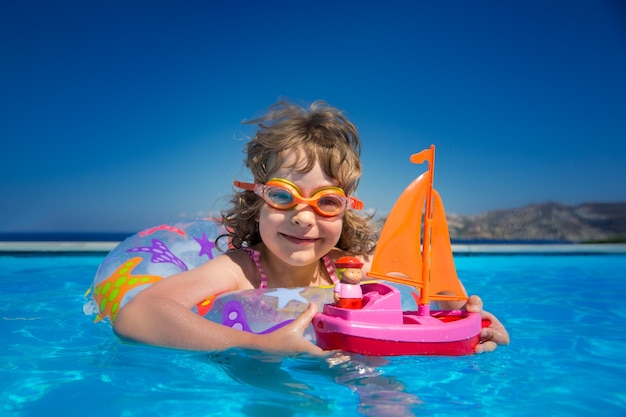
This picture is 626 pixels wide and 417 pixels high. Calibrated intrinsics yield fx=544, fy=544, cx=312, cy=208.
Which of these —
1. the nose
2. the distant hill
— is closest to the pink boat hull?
the nose

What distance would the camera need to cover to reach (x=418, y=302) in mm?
2324

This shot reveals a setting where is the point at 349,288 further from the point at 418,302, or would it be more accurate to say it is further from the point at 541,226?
the point at 541,226

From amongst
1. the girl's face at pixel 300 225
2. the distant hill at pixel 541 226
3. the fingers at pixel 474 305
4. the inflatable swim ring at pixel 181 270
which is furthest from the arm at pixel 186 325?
the distant hill at pixel 541 226

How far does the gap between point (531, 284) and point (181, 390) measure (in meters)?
5.02

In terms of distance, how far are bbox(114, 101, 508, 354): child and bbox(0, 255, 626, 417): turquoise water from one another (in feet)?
0.35

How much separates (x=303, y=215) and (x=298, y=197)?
0.29 feet

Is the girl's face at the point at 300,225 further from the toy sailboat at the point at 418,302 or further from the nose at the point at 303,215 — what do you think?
the toy sailboat at the point at 418,302

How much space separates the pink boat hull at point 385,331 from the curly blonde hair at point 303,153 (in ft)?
2.55

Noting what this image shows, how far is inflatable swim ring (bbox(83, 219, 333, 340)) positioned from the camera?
7.79ft

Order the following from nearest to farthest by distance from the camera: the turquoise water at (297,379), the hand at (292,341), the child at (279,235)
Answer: the turquoise water at (297,379)
the hand at (292,341)
the child at (279,235)

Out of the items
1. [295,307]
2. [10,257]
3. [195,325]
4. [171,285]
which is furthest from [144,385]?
[10,257]

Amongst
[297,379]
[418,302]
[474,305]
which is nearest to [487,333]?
[474,305]

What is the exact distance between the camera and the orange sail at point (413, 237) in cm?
228

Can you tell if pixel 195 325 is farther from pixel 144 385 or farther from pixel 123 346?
pixel 123 346
